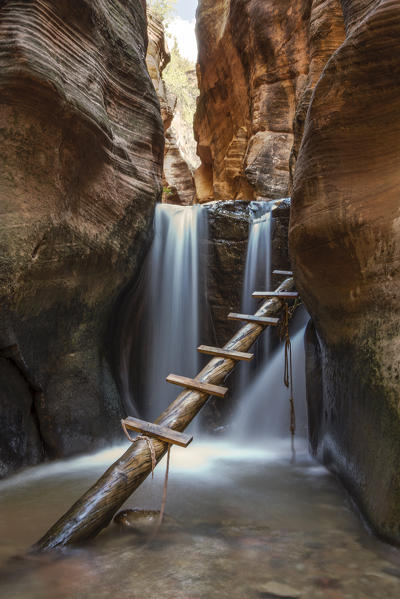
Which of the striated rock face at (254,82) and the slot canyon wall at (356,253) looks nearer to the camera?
the slot canyon wall at (356,253)

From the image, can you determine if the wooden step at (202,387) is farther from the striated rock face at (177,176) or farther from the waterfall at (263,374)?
the striated rock face at (177,176)

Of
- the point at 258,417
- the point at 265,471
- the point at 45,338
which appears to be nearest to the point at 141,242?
the point at 45,338

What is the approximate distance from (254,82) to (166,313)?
472 inches

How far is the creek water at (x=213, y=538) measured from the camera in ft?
6.55

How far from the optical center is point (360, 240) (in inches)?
128

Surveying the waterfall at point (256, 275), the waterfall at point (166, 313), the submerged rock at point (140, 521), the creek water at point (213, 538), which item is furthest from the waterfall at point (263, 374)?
the submerged rock at point (140, 521)

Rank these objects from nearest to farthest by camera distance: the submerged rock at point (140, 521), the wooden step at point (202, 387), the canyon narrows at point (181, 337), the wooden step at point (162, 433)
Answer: the canyon narrows at point (181, 337) < the submerged rock at point (140, 521) < the wooden step at point (162, 433) < the wooden step at point (202, 387)

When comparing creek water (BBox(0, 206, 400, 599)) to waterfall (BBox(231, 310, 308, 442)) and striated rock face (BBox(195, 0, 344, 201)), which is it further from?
striated rock face (BBox(195, 0, 344, 201))

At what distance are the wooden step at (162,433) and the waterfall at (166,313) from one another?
3.46m

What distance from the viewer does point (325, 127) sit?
3471 mm

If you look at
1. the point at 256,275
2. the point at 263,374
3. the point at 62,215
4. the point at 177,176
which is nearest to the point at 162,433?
the point at 62,215

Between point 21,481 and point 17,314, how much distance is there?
1.73m

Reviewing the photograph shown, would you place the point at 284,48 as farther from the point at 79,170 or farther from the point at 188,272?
the point at 79,170

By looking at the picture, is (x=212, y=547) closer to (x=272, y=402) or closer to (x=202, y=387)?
(x=202, y=387)
